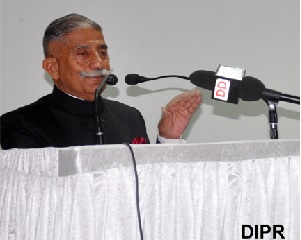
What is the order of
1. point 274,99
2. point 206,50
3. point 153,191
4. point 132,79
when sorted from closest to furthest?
point 153,191 → point 274,99 → point 132,79 → point 206,50

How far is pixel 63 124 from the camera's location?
78.7 inches

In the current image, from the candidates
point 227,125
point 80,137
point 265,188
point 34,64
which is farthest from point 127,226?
point 227,125

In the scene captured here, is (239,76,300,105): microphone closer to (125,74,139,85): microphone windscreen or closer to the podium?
the podium

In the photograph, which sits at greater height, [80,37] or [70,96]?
[80,37]

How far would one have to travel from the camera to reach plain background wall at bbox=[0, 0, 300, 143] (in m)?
2.69

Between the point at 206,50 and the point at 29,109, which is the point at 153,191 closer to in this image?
the point at 29,109

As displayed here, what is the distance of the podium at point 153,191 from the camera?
3.25ft

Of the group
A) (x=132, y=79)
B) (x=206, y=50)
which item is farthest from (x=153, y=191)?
(x=206, y=50)

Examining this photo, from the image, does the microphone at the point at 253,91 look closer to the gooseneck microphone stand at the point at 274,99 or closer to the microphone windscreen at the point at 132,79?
the gooseneck microphone stand at the point at 274,99

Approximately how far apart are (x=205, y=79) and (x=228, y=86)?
2.3 inches

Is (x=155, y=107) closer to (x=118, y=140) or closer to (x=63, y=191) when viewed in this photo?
(x=118, y=140)

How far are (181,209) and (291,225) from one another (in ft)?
0.71

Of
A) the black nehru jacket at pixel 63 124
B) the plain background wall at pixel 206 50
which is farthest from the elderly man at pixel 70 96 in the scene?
the plain background wall at pixel 206 50

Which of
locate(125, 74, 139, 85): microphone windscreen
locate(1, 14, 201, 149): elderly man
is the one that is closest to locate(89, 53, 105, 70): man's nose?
locate(1, 14, 201, 149): elderly man
